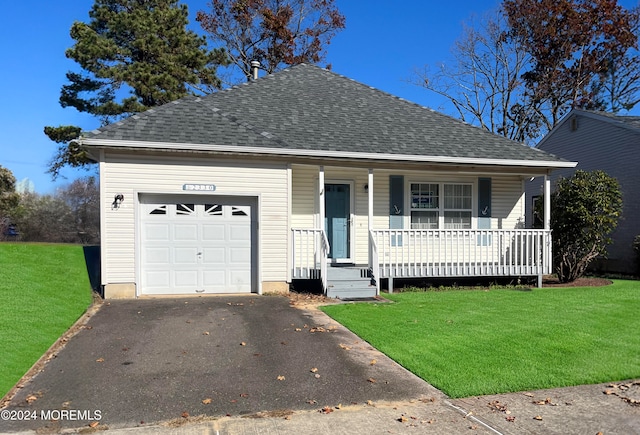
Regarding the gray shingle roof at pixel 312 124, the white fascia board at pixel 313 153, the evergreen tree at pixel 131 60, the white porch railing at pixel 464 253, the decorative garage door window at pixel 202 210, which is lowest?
the white porch railing at pixel 464 253

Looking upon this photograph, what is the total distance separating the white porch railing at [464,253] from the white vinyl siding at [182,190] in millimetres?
2412

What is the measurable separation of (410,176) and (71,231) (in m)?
17.8

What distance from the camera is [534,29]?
26750 mm

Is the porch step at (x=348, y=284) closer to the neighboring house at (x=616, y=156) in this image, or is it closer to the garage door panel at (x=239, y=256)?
the garage door panel at (x=239, y=256)

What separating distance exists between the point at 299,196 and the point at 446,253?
4.10 m

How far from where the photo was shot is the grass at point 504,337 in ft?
17.2

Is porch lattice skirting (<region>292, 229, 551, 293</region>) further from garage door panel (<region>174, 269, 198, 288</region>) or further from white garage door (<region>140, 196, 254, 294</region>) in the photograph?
garage door panel (<region>174, 269, 198, 288</region>)

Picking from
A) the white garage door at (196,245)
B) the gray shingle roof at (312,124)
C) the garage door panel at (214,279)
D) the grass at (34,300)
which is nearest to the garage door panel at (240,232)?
the white garage door at (196,245)

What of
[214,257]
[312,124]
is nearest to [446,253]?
[312,124]

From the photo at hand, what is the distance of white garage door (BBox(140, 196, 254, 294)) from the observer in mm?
10328

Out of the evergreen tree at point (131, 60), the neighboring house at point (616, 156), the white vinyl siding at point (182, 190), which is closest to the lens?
the white vinyl siding at point (182, 190)

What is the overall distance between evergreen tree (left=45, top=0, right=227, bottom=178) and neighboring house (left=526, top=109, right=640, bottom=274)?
17102 mm

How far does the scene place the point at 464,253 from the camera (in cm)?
1200

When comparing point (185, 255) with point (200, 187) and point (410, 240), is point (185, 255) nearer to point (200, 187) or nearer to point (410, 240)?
point (200, 187)
